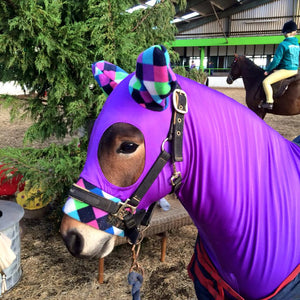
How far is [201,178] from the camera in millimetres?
935

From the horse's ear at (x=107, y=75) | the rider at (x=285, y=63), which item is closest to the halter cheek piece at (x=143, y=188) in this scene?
the horse's ear at (x=107, y=75)

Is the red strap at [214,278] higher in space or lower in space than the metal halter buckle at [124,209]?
lower

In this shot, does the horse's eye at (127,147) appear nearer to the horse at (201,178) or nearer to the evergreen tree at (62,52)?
the horse at (201,178)

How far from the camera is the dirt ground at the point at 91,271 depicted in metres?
2.41

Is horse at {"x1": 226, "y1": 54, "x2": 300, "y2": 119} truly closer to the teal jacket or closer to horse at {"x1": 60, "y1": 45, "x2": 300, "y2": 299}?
the teal jacket

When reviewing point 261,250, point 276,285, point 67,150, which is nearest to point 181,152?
point 261,250

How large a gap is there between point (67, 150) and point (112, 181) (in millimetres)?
2266

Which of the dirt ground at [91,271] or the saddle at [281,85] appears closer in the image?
the dirt ground at [91,271]

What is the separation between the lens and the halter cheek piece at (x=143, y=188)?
89 cm

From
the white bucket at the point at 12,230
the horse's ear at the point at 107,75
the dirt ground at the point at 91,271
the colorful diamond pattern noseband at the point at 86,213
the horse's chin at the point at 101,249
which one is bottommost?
the dirt ground at the point at 91,271

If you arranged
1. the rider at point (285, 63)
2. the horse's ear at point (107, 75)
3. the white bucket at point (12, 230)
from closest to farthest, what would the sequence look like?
the horse's ear at point (107, 75) → the white bucket at point (12, 230) → the rider at point (285, 63)

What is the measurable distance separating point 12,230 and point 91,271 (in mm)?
881

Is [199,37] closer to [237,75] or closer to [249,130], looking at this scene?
[237,75]

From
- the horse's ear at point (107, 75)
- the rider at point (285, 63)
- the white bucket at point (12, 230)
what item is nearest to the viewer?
the horse's ear at point (107, 75)
